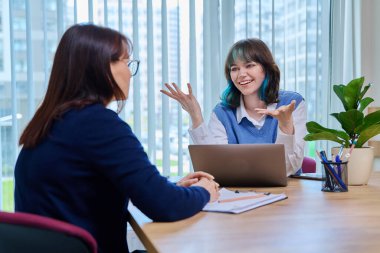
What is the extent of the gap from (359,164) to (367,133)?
0.11 m

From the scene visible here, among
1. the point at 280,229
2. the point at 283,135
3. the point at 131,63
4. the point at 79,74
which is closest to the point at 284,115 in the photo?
the point at 283,135

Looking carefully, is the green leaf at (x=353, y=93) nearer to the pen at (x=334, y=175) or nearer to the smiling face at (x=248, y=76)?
the pen at (x=334, y=175)

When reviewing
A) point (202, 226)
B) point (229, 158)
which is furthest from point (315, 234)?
point (229, 158)

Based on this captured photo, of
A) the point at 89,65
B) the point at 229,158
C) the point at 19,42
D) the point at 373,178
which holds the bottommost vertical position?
the point at 373,178

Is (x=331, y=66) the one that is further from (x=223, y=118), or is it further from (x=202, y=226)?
(x=202, y=226)

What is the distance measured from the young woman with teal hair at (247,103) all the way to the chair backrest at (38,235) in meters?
1.21

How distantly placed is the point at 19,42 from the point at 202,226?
6.20 ft

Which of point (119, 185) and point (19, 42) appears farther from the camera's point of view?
point (19, 42)

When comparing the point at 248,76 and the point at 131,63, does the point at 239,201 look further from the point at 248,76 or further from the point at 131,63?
the point at 248,76

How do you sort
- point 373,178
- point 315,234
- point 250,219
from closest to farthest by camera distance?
1. point 315,234
2. point 250,219
3. point 373,178

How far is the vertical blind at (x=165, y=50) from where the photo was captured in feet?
7.89

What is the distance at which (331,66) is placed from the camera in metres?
3.01

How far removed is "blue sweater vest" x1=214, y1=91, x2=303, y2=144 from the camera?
6.39ft

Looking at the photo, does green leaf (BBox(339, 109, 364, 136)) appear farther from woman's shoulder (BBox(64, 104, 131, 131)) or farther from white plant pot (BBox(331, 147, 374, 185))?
woman's shoulder (BBox(64, 104, 131, 131))
